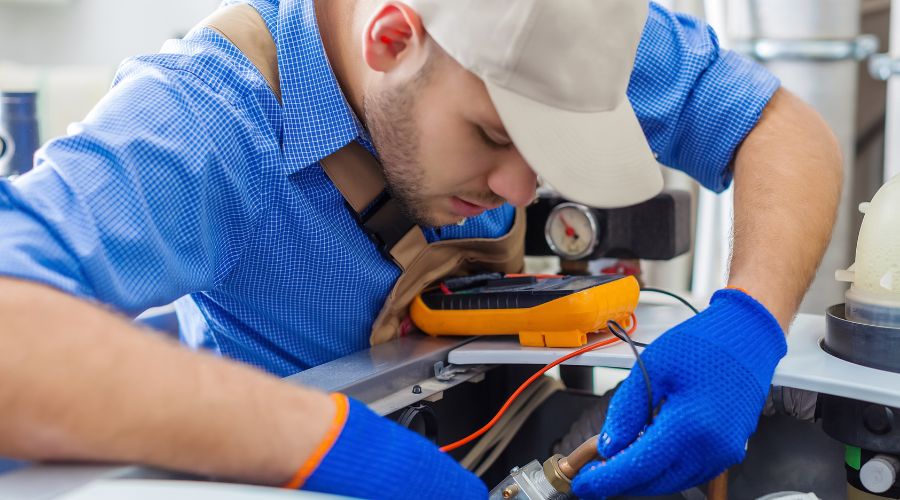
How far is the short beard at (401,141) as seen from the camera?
854 mm

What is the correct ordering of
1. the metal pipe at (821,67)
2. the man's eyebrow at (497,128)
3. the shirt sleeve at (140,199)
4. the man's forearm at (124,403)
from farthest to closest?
the metal pipe at (821,67) → the man's eyebrow at (497,128) → the shirt sleeve at (140,199) → the man's forearm at (124,403)

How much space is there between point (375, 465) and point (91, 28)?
276 centimetres

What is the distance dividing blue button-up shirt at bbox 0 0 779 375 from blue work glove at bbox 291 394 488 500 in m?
0.25

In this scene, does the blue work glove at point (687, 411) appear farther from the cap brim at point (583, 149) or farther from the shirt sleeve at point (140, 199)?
the shirt sleeve at point (140, 199)

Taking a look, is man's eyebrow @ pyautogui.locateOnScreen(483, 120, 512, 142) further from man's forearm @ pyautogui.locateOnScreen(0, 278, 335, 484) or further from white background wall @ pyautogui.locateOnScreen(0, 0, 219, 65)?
white background wall @ pyautogui.locateOnScreen(0, 0, 219, 65)

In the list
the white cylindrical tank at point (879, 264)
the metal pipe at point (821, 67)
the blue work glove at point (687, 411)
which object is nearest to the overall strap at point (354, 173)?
the blue work glove at point (687, 411)

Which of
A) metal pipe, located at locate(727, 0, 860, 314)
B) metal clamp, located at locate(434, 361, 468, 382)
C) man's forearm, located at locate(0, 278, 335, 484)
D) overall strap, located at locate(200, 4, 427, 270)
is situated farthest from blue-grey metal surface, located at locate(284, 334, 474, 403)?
metal pipe, located at locate(727, 0, 860, 314)

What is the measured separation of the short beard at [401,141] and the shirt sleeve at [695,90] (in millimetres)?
430

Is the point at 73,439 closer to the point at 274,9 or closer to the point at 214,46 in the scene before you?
the point at 214,46

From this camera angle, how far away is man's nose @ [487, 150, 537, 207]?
865 millimetres

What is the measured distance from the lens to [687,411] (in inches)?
28.5

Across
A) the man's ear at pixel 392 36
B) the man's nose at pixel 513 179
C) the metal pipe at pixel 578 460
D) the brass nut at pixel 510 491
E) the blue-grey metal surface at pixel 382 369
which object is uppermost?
the man's ear at pixel 392 36

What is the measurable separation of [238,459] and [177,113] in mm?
398

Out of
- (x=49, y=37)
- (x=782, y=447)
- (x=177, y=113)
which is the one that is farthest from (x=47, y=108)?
(x=782, y=447)
